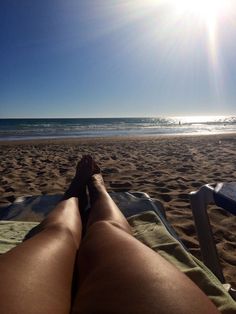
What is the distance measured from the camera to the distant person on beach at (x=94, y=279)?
78cm

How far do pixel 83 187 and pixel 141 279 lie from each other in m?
1.77

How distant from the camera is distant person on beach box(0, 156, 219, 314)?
0.78 metres

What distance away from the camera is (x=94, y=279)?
3.05 ft

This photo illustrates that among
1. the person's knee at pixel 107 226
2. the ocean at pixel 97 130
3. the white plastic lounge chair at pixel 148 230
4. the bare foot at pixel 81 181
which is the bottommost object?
the ocean at pixel 97 130

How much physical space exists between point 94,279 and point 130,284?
129mm

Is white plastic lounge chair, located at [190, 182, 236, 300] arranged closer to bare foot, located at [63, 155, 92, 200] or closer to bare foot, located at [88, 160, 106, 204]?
bare foot, located at [88, 160, 106, 204]

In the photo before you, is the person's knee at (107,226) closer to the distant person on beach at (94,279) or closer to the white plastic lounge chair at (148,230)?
the distant person on beach at (94,279)

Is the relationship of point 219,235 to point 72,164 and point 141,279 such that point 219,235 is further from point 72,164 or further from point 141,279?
point 72,164

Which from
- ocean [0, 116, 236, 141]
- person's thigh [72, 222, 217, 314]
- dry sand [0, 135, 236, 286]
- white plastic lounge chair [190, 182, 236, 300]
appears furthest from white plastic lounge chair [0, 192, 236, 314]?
ocean [0, 116, 236, 141]

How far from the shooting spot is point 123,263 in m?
0.95

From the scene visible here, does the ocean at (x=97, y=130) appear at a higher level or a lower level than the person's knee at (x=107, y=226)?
lower

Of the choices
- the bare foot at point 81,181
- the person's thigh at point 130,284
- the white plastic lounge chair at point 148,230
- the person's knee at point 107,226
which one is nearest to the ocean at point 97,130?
the bare foot at point 81,181

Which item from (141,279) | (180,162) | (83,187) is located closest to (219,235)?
(83,187)

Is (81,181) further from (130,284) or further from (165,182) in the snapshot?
(130,284)
